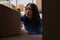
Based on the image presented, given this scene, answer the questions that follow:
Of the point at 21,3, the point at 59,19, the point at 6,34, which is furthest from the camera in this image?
the point at 21,3

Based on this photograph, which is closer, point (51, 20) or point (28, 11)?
point (51, 20)

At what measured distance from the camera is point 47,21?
0.97 ft

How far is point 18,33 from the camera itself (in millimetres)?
544

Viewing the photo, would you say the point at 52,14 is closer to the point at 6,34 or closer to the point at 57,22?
the point at 57,22

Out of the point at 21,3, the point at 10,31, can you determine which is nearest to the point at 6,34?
the point at 10,31

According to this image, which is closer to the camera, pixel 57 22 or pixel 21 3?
pixel 57 22

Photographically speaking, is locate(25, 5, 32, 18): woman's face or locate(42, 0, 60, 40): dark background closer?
locate(42, 0, 60, 40): dark background

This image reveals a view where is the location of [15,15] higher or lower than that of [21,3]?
lower

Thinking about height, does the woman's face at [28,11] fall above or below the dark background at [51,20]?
above

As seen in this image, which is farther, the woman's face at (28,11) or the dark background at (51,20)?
the woman's face at (28,11)

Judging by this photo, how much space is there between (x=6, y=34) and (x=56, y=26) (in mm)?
227

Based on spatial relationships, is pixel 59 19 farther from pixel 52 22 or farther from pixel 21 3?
pixel 21 3

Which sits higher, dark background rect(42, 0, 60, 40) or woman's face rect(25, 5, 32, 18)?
woman's face rect(25, 5, 32, 18)

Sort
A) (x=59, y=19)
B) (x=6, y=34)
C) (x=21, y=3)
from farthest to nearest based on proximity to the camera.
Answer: (x=21, y=3), (x=6, y=34), (x=59, y=19)
